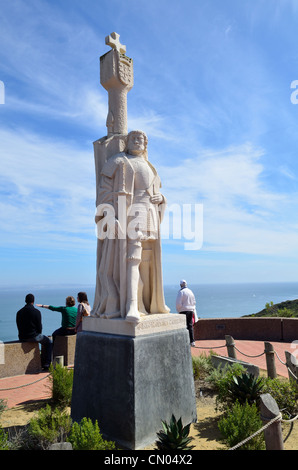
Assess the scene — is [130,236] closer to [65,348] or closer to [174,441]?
[174,441]

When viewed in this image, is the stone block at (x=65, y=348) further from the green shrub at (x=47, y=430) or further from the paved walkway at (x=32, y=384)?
the green shrub at (x=47, y=430)

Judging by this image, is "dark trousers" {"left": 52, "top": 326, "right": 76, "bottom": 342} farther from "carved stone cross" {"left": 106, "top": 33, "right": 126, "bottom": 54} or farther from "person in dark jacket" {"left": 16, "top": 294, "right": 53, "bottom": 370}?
"carved stone cross" {"left": 106, "top": 33, "right": 126, "bottom": 54}

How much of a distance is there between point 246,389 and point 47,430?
9.01 ft

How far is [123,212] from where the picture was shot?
5.01m

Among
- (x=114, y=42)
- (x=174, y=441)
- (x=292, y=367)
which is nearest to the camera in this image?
(x=174, y=441)

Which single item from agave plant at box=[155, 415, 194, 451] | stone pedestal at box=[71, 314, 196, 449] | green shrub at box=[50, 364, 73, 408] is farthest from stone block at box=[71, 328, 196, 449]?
green shrub at box=[50, 364, 73, 408]

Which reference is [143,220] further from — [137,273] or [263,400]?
[263,400]

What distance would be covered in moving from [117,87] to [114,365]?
4074 mm

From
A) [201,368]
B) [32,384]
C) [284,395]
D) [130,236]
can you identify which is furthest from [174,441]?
[32,384]

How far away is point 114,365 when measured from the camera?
4.50 meters

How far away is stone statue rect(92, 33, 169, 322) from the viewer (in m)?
4.95

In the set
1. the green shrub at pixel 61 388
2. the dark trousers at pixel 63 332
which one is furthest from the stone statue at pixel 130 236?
the dark trousers at pixel 63 332

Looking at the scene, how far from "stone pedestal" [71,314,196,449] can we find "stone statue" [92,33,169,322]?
0.34m
